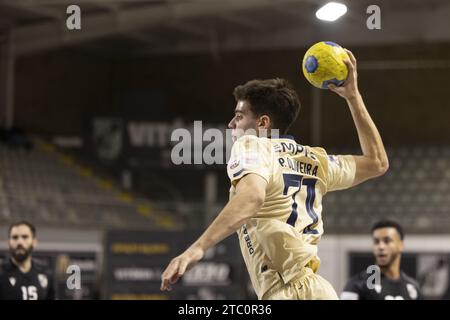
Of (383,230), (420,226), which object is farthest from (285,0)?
(383,230)

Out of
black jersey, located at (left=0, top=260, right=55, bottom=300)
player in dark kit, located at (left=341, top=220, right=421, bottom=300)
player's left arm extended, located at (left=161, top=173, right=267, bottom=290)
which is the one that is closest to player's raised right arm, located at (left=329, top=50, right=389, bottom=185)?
player's left arm extended, located at (left=161, top=173, right=267, bottom=290)

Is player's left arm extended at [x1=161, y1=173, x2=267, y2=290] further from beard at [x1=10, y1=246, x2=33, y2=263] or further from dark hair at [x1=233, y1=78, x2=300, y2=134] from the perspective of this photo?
beard at [x1=10, y1=246, x2=33, y2=263]

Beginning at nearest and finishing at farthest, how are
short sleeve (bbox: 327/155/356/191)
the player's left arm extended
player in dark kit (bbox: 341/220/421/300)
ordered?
the player's left arm extended → short sleeve (bbox: 327/155/356/191) → player in dark kit (bbox: 341/220/421/300)

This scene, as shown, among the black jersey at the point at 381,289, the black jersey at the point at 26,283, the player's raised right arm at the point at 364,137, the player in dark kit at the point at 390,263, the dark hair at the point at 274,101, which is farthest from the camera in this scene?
the black jersey at the point at 26,283

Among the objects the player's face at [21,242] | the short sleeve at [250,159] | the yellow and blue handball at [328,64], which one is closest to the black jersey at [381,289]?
the player's face at [21,242]

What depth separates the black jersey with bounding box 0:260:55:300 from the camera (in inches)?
319

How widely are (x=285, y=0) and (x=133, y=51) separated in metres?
5.42

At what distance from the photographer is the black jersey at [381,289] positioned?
745 cm

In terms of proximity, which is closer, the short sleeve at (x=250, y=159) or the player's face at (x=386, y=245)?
the short sleeve at (x=250, y=159)

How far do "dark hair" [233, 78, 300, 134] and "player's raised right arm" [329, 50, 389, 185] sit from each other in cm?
27

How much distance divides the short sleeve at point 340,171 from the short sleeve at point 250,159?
595 millimetres

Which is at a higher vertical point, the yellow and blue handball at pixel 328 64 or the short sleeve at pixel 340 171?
the yellow and blue handball at pixel 328 64

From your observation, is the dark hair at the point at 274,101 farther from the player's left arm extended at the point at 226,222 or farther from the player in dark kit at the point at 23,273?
the player in dark kit at the point at 23,273

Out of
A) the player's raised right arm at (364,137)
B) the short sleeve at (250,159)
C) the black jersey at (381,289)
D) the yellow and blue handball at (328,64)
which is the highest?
the yellow and blue handball at (328,64)
